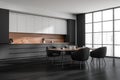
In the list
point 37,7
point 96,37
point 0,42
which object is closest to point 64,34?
point 96,37

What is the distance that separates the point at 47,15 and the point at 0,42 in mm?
3289

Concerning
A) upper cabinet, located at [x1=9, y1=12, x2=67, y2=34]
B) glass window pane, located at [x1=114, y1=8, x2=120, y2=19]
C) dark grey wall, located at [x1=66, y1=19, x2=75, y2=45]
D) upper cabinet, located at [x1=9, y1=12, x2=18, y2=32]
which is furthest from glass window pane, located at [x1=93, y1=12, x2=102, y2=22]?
upper cabinet, located at [x1=9, y1=12, x2=18, y2=32]

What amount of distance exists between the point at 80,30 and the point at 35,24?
11.3 feet

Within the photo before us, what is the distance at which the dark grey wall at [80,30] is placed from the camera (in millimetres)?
10070

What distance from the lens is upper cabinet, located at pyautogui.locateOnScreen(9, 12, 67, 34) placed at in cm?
769

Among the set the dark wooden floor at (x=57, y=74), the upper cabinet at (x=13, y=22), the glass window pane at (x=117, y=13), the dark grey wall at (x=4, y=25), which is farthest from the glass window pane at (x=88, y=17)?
the dark grey wall at (x=4, y=25)

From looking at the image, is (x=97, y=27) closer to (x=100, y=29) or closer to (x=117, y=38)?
(x=100, y=29)

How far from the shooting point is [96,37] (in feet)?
30.8


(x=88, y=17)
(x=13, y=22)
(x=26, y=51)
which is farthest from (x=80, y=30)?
(x=13, y=22)

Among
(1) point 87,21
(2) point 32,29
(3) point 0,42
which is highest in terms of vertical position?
(1) point 87,21

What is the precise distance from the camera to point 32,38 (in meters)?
8.76

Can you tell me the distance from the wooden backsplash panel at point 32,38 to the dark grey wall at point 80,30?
1.19 metres

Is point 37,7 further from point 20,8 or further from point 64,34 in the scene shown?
point 64,34

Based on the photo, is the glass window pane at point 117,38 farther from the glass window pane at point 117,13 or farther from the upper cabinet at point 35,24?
the upper cabinet at point 35,24
